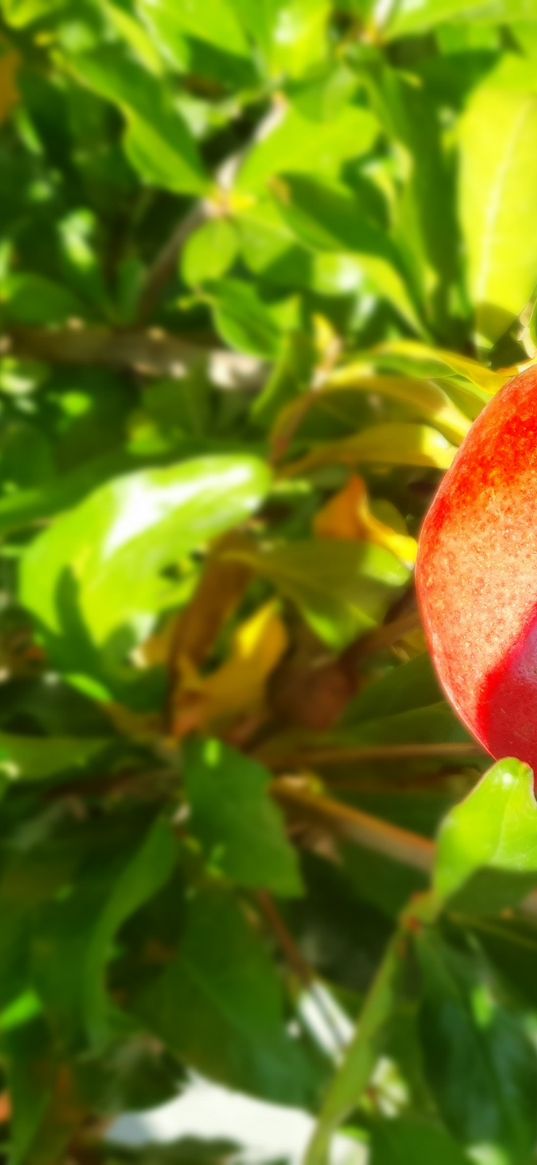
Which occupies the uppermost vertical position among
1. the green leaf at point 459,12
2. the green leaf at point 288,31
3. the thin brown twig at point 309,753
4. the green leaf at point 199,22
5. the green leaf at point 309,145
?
the green leaf at point 199,22

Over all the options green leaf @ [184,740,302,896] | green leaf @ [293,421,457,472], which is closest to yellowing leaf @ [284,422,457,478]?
green leaf @ [293,421,457,472]

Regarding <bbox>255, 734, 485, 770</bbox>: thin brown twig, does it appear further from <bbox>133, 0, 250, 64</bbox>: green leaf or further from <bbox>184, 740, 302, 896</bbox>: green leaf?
<bbox>133, 0, 250, 64</bbox>: green leaf

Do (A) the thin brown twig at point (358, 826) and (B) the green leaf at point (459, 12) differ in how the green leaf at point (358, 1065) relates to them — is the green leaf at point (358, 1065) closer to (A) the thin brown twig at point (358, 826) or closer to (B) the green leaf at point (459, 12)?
(A) the thin brown twig at point (358, 826)

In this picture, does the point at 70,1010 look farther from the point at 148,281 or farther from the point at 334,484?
the point at 148,281

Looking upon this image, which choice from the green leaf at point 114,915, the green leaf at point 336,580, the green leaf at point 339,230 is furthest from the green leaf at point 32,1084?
the green leaf at point 339,230

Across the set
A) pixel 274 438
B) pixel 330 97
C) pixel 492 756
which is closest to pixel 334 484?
pixel 274 438

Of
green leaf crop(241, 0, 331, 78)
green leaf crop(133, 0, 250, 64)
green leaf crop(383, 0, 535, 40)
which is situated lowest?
green leaf crop(383, 0, 535, 40)
